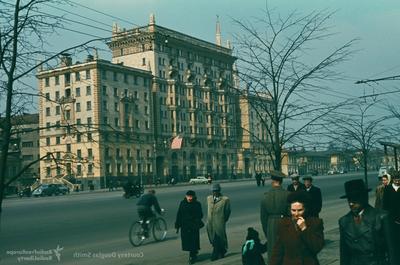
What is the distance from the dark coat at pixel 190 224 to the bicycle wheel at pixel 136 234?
10.4 ft

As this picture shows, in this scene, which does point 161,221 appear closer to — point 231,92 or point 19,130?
point 231,92

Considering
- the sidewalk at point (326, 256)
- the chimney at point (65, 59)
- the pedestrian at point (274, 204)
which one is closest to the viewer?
the chimney at point (65, 59)

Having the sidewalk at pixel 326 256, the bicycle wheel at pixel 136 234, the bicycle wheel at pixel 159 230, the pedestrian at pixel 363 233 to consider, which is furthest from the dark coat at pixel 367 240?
the bicycle wheel at pixel 159 230

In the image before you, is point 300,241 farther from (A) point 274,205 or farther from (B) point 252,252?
(A) point 274,205

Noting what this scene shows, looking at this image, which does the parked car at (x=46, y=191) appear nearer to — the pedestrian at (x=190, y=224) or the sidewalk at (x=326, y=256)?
the pedestrian at (x=190, y=224)

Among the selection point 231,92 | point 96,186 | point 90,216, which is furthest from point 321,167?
point 231,92

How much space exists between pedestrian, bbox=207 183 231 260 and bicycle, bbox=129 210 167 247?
3484 mm

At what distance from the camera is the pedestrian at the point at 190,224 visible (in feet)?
35.9

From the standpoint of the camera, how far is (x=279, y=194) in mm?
7973

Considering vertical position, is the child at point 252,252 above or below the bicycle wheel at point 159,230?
above

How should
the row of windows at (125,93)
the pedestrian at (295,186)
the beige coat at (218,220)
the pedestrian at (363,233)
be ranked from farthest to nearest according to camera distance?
the row of windows at (125,93) → the beige coat at (218,220) → the pedestrian at (295,186) → the pedestrian at (363,233)

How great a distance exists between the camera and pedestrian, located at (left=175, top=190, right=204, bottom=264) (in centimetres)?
1095

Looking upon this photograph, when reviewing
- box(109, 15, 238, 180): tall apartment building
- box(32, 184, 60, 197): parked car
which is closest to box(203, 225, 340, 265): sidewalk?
box(32, 184, 60, 197): parked car

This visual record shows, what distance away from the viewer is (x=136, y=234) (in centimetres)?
1432
